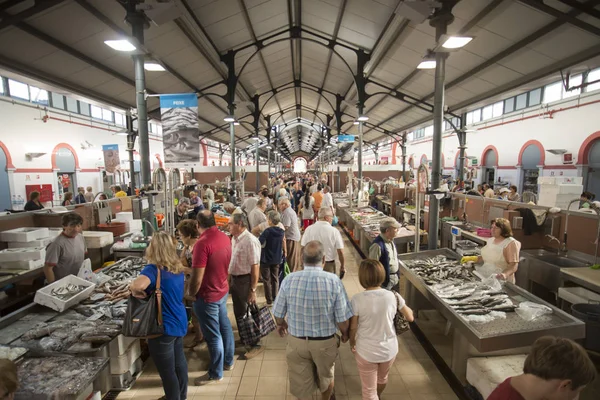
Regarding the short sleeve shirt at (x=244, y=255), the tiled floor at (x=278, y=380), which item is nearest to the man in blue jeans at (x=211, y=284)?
the tiled floor at (x=278, y=380)

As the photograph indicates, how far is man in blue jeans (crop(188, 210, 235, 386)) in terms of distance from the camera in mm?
3270

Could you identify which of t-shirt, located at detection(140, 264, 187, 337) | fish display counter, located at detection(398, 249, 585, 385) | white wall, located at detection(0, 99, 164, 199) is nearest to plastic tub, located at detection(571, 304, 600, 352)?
fish display counter, located at detection(398, 249, 585, 385)

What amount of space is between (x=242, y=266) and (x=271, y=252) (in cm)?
110

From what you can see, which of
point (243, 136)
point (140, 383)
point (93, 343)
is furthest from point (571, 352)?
point (243, 136)

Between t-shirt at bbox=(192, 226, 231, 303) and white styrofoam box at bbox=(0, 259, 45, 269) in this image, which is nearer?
t-shirt at bbox=(192, 226, 231, 303)

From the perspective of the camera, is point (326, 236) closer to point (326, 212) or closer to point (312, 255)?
point (326, 212)

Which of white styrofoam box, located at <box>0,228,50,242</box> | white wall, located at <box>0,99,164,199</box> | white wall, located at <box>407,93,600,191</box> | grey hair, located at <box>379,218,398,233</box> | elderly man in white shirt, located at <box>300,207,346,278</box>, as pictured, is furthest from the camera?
white wall, located at <box>407,93,600,191</box>

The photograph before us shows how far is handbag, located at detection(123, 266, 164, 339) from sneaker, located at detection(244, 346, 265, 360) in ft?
5.69

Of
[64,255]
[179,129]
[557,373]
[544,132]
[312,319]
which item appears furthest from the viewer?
[544,132]

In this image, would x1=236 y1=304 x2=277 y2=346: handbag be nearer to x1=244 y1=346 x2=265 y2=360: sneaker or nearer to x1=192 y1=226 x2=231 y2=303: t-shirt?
x1=244 y1=346 x2=265 y2=360: sneaker

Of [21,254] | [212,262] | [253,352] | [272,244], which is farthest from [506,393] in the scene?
[21,254]

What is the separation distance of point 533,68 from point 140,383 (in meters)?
10.7

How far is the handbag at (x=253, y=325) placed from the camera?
4.09 meters

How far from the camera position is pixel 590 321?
12.8ft
